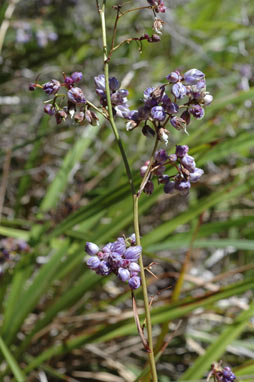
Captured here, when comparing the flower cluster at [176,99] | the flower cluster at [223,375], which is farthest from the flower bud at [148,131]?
the flower cluster at [223,375]

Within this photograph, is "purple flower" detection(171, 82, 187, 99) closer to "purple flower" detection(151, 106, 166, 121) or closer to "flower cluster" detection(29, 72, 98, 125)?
"purple flower" detection(151, 106, 166, 121)

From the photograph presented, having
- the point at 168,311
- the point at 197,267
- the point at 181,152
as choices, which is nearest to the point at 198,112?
the point at 181,152

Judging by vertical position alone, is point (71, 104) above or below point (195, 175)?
above

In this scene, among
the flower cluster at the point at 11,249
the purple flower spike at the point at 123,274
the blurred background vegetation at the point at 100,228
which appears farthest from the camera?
the flower cluster at the point at 11,249

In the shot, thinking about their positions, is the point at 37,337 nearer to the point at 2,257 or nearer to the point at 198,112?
the point at 2,257

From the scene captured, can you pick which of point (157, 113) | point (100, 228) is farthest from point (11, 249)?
point (157, 113)

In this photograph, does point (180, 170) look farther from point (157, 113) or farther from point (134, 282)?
point (134, 282)

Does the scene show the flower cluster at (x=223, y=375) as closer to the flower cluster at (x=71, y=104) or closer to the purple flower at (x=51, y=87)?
the flower cluster at (x=71, y=104)
